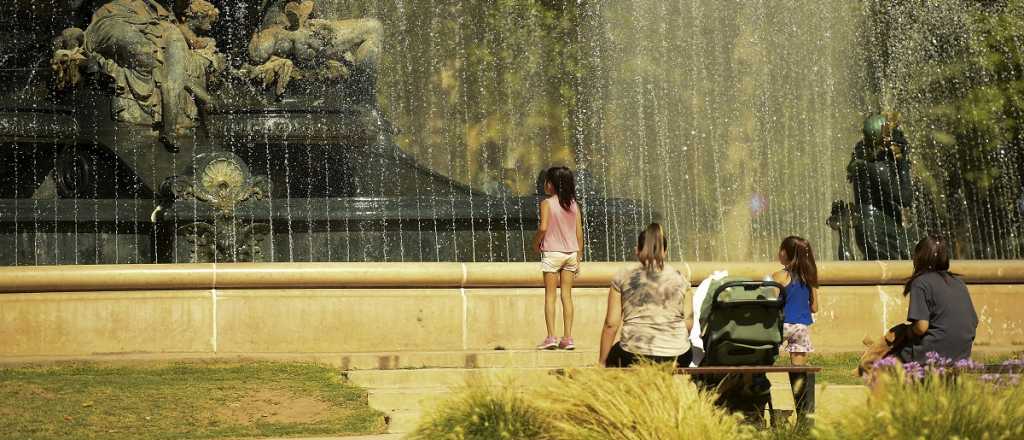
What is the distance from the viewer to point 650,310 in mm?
8016

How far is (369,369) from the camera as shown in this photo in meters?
10.5

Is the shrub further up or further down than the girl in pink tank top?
further down

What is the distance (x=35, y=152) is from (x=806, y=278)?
31.2 ft

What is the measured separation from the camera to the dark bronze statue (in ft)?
49.2

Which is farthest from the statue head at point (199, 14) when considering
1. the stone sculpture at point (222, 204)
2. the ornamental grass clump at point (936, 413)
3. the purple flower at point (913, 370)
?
the ornamental grass clump at point (936, 413)

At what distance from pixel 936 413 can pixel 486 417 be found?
2.20 metres

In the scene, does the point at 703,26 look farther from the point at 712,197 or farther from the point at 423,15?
the point at 423,15

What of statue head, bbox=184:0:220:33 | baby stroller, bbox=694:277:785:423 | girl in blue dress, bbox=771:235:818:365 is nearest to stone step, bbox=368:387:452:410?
baby stroller, bbox=694:277:785:423

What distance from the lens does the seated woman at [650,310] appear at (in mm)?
7992

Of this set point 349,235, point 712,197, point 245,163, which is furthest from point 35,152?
point 712,197

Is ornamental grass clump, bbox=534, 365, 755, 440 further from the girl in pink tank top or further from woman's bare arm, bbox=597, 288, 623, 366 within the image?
the girl in pink tank top

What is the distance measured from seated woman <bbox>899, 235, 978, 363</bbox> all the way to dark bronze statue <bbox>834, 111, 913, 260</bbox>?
7.15m

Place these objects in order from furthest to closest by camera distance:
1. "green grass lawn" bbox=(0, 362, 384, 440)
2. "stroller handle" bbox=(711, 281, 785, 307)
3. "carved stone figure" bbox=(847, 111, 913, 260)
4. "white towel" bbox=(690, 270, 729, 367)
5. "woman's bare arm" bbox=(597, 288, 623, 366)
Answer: "carved stone figure" bbox=(847, 111, 913, 260)
"green grass lawn" bbox=(0, 362, 384, 440)
"white towel" bbox=(690, 270, 729, 367)
"woman's bare arm" bbox=(597, 288, 623, 366)
"stroller handle" bbox=(711, 281, 785, 307)

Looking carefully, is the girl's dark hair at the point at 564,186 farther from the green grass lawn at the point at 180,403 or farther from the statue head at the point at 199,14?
the statue head at the point at 199,14
